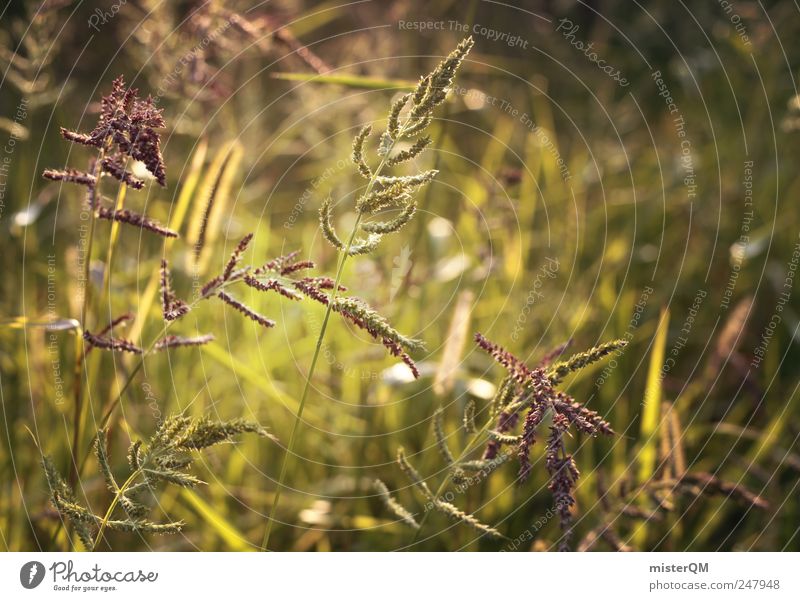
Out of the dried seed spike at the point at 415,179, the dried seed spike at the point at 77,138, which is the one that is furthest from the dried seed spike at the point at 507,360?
the dried seed spike at the point at 77,138

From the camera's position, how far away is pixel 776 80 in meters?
1.63

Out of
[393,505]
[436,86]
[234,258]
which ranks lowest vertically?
[393,505]

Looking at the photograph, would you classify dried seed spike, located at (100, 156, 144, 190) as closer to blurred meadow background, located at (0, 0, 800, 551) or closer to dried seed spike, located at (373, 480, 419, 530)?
blurred meadow background, located at (0, 0, 800, 551)

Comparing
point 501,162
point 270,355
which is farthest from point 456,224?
point 270,355

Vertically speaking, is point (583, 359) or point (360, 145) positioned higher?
point (360, 145)

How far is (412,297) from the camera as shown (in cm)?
125

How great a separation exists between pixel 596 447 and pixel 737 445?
264mm

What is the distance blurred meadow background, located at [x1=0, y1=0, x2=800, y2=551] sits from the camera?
3.31 ft

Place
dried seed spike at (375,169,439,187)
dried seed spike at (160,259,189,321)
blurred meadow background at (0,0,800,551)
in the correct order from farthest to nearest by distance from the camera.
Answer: blurred meadow background at (0,0,800,551)
dried seed spike at (160,259,189,321)
dried seed spike at (375,169,439,187)

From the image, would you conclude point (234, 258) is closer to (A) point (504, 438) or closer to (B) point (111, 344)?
(B) point (111, 344)

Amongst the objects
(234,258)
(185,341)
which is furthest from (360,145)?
(185,341)

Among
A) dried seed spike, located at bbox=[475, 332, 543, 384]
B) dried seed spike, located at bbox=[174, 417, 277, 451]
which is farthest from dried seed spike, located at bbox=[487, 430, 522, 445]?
dried seed spike, located at bbox=[174, 417, 277, 451]

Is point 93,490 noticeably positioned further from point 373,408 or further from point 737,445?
point 737,445

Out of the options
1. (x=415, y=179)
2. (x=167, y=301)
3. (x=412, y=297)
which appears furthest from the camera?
(x=412, y=297)
